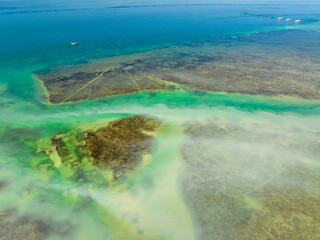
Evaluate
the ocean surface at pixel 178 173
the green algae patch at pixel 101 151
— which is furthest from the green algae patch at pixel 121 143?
the ocean surface at pixel 178 173

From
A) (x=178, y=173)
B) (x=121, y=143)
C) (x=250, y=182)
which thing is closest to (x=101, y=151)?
(x=121, y=143)

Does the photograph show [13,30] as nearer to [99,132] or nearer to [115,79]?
[115,79]

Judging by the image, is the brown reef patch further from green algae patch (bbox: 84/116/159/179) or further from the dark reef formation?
the dark reef formation

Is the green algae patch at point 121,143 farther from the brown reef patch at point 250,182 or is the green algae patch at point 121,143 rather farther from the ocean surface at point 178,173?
the brown reef patch at point 250,182

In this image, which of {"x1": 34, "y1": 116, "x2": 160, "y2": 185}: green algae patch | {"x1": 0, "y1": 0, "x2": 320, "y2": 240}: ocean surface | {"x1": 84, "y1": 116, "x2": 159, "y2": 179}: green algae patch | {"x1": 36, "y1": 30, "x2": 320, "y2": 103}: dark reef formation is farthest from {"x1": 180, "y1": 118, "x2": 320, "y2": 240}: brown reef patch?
{"x1": 36, "y1": 30, "x2": 320, "y2": 103}: dark reef formation

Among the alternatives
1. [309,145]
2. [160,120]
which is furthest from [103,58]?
[309,145]

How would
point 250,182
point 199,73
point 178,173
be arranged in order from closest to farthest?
point 250,182 < point 178,173 < point 199,73

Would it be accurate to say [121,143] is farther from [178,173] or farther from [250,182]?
[250,182]
